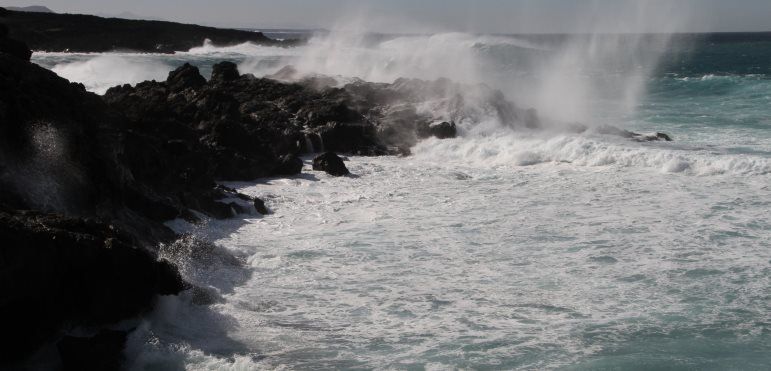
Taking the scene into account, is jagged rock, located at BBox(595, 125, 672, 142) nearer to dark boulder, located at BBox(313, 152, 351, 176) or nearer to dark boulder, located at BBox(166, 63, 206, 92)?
dark boulder, located at BBox(313, 152, 351, 176)

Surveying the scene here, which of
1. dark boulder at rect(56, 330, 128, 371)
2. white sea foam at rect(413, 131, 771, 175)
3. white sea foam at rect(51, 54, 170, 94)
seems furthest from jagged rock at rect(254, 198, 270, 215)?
white sea foam at rect(51, 54, 170, 94)

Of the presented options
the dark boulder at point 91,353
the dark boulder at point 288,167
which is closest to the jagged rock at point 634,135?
the dark boulder at point 288,167

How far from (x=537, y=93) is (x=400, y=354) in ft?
90.6

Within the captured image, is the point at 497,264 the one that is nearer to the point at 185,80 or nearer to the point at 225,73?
the point at 185,80

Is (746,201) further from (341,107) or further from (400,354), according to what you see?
(341,107)

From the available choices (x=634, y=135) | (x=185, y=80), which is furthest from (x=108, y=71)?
(x=634, y=135)

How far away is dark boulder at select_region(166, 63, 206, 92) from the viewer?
25375mm

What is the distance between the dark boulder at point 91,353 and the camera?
322 inches

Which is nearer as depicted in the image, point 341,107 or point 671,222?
point 671,222

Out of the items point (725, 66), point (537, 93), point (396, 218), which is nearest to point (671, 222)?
point (396, 218)

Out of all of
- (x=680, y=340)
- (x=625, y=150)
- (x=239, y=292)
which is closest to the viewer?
(x=680, y=340)

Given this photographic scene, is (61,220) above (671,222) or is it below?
above

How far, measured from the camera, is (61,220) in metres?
8.91

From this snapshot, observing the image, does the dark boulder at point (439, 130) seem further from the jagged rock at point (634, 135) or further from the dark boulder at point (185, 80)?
the dark boulder at point (185, 80)
